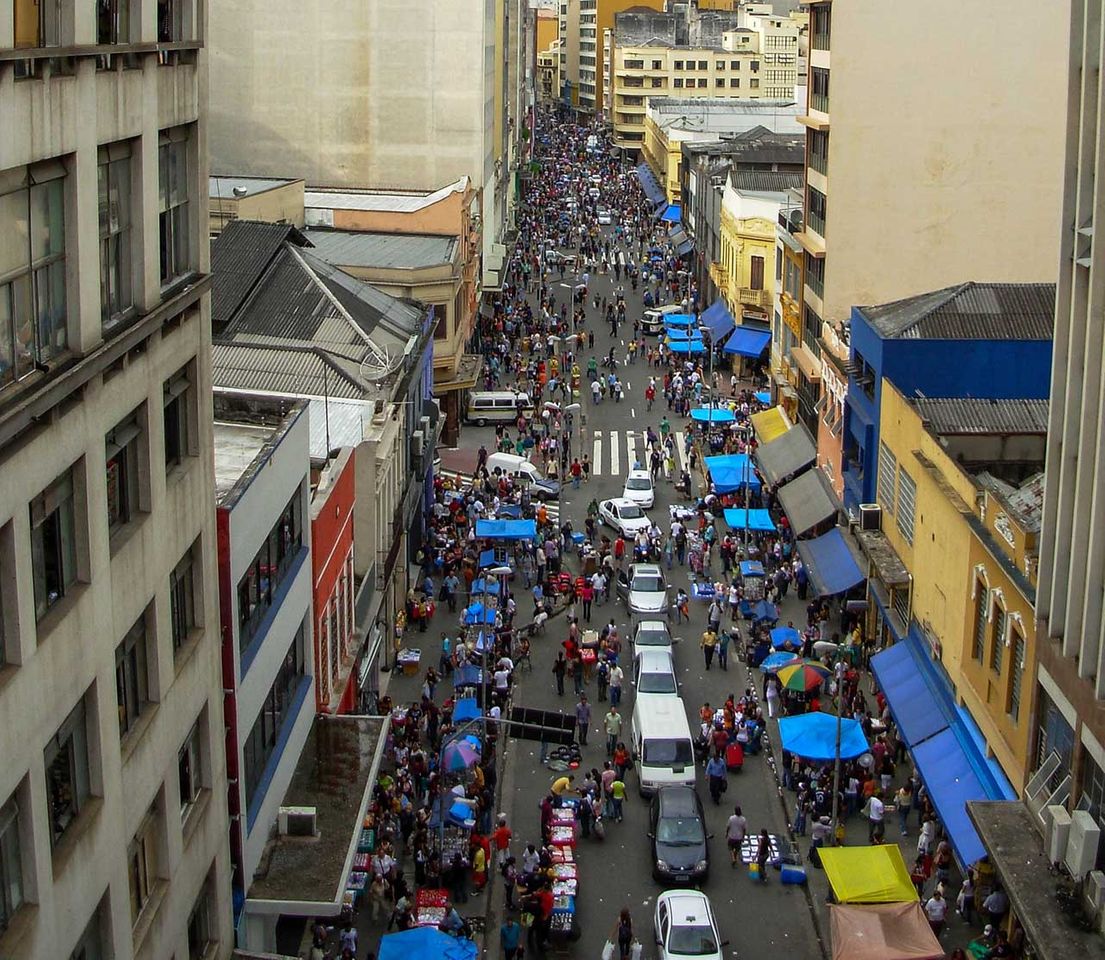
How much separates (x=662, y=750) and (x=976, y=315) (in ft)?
53.3

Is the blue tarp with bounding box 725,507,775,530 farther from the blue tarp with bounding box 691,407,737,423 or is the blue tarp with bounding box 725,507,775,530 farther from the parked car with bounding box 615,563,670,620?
the blue tarp with bounding box 691,407,737,423

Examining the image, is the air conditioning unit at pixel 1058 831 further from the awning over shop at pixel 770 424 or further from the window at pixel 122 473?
the awning over shop at pixel 770 424

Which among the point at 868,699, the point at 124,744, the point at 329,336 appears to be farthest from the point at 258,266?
the point at 124,744

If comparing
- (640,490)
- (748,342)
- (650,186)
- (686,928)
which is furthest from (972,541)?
(650,186)

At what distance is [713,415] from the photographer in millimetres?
63312

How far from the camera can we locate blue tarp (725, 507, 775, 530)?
49.4 meters

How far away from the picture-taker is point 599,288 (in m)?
98.1

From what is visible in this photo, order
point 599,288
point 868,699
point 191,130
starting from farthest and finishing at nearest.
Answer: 1. point 599,288
2. point 868,699
3. point 191,130

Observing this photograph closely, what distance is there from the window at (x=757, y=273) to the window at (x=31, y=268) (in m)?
58.8

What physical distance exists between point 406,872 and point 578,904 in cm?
332

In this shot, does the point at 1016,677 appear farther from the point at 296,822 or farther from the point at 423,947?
the point at 296,822

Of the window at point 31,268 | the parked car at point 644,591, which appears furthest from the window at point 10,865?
the parked car at point 644,591

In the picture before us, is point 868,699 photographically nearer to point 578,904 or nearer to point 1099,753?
point 578,904

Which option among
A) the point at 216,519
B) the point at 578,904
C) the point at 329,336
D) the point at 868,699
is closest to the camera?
the point at 216,519
